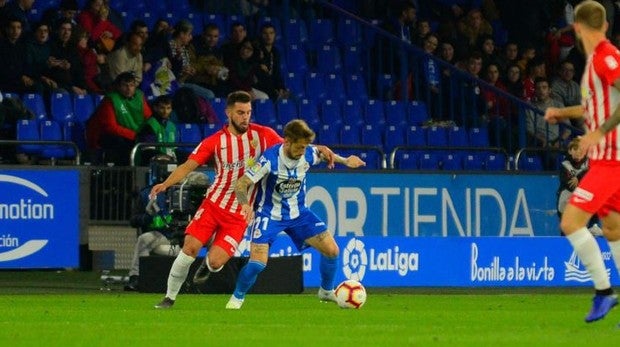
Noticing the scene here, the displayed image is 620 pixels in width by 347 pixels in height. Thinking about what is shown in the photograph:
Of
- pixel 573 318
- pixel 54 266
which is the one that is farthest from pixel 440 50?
pixel 573 318

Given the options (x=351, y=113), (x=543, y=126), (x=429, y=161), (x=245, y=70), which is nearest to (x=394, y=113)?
(x=351, y=113)

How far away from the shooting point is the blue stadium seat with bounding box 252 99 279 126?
21812 millimetres

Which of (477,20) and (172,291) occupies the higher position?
(477,20)

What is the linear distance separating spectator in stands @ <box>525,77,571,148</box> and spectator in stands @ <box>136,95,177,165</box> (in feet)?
19.9

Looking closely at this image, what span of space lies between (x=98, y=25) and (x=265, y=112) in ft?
8.60

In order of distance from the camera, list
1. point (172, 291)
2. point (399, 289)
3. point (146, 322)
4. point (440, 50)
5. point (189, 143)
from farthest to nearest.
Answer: point (440, 50), point (189, 143), point (399, 289), point (172, 291), point (146, 322)

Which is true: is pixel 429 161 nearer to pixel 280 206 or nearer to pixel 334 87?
pixel 334 87

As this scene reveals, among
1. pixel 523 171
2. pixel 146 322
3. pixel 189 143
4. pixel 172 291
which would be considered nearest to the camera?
pixel 146 322

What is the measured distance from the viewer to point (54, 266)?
19.2m

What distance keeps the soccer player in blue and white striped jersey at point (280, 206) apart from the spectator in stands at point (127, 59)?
690 cm

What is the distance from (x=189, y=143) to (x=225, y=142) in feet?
17.3

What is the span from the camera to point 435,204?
811 inches

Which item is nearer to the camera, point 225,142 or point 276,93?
point 225,142

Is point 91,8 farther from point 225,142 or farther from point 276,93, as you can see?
point 225,142
